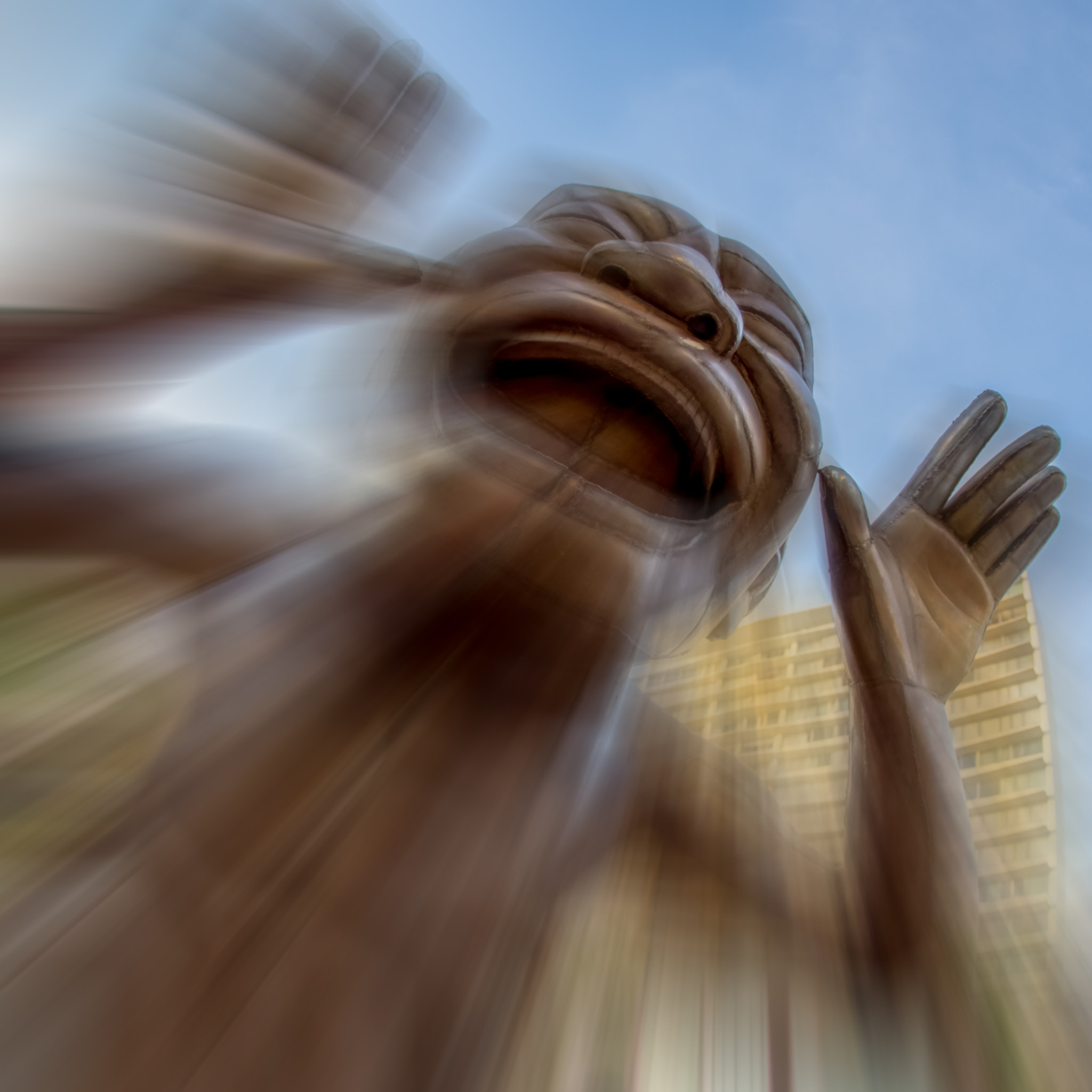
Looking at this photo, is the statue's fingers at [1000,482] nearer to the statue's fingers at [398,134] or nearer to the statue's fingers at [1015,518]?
the statue's fingers at [1015,518]

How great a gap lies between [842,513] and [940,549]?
172 mm

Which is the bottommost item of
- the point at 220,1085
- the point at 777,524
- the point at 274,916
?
the point at 220,1085

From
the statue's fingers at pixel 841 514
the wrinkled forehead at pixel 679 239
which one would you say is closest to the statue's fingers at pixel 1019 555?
the statue's fingers at pixel 841 514

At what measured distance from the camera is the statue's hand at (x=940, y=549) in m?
1.07

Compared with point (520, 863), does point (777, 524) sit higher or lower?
higher

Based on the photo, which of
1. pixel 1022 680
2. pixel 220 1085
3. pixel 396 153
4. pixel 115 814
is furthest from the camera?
pixel 1022 680

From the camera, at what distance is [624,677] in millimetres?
1045

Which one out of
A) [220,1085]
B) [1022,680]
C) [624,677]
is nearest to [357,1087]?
[220,1085]

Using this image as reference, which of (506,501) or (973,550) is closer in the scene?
(506,501)

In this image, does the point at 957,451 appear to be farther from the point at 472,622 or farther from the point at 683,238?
the point at 472,622

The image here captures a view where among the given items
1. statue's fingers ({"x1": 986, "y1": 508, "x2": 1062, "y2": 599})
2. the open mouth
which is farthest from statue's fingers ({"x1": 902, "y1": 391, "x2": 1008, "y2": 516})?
the open mouth

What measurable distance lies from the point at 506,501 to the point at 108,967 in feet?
1.87

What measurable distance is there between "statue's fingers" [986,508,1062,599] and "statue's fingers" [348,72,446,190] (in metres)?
0.97

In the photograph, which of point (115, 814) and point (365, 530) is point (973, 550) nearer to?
point (365, 530)
